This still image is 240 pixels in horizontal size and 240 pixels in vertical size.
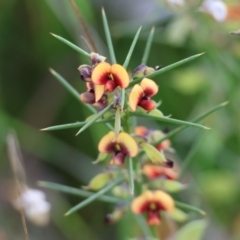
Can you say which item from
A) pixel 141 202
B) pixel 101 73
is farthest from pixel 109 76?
pixel 141 202

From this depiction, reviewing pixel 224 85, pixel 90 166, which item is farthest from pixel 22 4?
pixel 224 85

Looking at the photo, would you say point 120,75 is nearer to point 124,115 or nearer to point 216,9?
point 124,115

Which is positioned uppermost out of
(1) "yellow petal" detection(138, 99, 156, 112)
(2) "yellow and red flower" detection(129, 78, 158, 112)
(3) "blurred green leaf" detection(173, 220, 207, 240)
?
(2) "yellow and red flower" detection(129, 78, 158, 112)

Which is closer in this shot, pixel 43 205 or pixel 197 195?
pixel 43 205

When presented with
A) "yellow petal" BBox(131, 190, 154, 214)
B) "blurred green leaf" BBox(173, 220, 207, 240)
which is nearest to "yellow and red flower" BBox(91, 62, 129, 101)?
"yellow petal" BBox(131, 190, 154, 214)

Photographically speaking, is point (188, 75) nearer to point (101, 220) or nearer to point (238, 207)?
point (238, 207)

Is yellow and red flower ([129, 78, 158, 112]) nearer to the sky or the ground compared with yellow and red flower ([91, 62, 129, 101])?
nearer to the ground

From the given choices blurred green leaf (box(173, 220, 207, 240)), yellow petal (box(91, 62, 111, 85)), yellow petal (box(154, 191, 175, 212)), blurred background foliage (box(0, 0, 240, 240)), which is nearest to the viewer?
yellow petal (box(91, 62, 111, 85))

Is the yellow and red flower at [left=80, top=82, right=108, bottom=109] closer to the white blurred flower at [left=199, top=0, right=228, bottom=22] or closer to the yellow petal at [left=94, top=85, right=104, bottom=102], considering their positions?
the yellow petal at [left=94, top=85, right=104, bottom=102]
